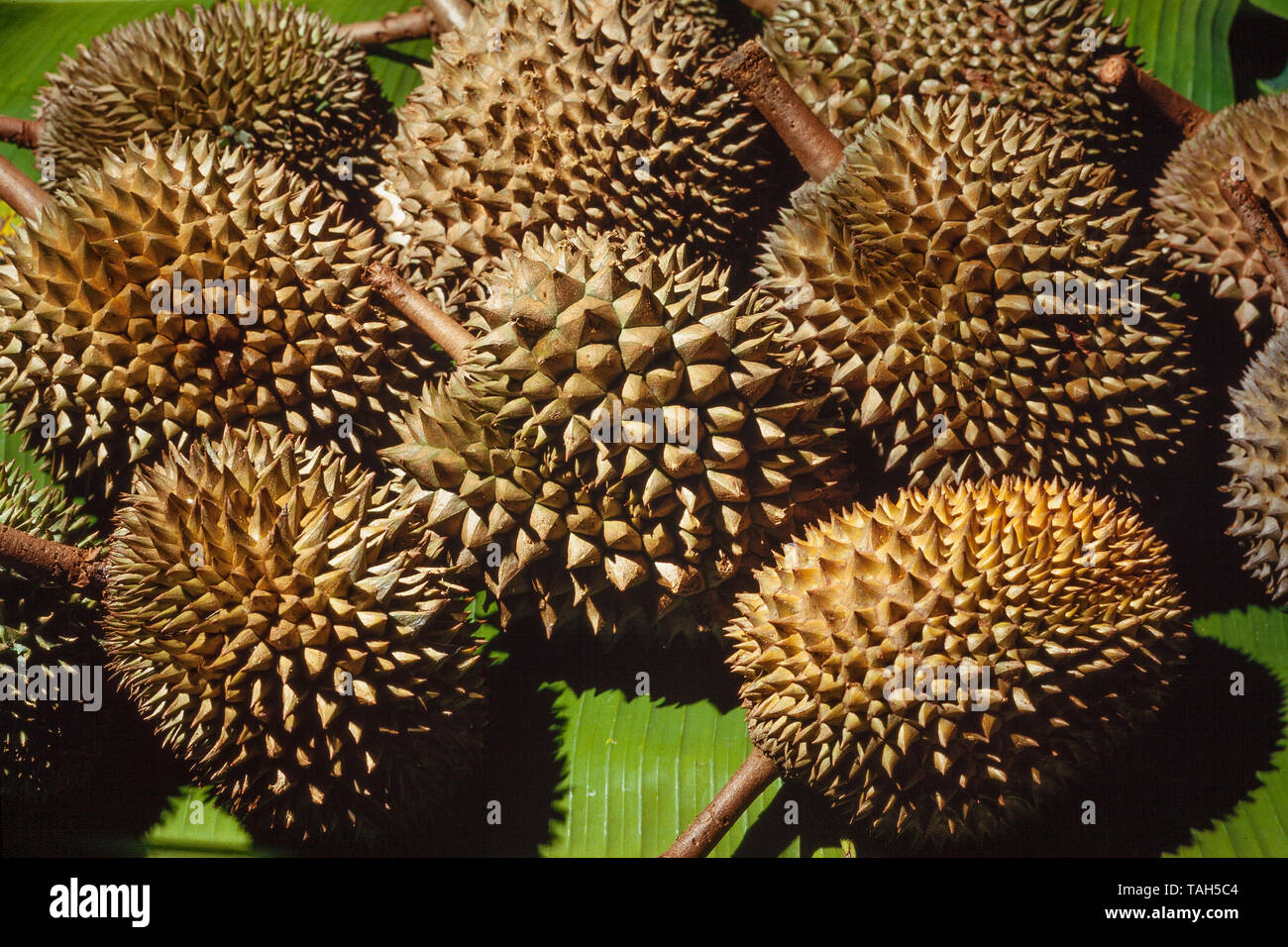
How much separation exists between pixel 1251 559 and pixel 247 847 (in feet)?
9.54

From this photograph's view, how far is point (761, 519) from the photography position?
2574mm

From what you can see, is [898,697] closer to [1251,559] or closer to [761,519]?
[761,519]

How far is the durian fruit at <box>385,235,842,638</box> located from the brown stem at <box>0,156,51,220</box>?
1433mm

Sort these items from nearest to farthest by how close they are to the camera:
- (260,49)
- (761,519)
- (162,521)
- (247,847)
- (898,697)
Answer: (898,697) → (162,521) → (761,519) → (247,847) → (260,49)

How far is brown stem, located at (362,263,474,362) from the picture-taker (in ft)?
8.93

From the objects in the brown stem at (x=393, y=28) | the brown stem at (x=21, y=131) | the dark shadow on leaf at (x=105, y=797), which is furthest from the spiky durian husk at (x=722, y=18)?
the dark shadow on leaf at (x=105, y=797)

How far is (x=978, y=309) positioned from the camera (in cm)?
254

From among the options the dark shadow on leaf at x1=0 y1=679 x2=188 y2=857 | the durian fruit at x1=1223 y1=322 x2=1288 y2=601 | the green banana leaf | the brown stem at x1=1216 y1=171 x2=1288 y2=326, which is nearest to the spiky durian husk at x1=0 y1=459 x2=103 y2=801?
the dark shadow on leaf at x1=0 y1=679 x2=188 y2=857

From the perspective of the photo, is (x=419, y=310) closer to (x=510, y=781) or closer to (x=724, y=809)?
(x=510, y=781)

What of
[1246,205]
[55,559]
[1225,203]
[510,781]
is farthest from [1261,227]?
[55,559]

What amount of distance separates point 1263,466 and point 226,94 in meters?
3.36

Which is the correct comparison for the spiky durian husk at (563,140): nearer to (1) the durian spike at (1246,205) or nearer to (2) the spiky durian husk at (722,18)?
(2) the spiky durian husk at (722,18)

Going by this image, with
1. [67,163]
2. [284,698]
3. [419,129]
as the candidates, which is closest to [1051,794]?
[284,698]
